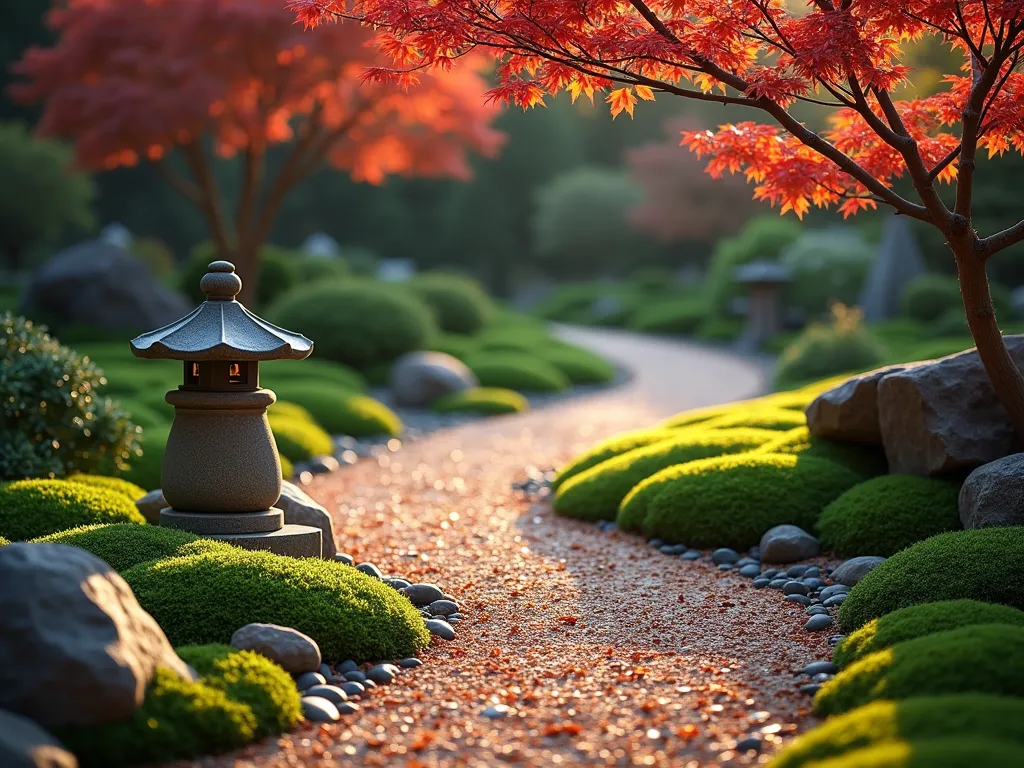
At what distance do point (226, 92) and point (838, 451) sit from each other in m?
12.5

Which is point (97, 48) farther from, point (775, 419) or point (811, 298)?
point (811, 298)

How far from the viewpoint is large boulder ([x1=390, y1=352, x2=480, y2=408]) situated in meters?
16.1

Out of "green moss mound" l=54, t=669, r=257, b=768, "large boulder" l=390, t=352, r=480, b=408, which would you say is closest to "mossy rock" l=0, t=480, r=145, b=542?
"green moss mound" l=54, t=669, r=257, b=768

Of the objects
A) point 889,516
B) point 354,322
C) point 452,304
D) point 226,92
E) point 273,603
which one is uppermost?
point 226,92

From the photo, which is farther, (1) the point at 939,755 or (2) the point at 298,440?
(2) the point at 298,440

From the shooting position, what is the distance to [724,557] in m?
7.07

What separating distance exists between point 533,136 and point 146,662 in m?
43.0

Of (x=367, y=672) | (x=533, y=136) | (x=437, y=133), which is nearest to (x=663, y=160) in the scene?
(x=533, y=136)

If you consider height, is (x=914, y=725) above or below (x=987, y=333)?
below

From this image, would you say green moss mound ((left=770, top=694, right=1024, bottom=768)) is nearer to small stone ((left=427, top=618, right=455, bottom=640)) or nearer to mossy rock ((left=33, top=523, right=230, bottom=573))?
small stone ((left=427, top=618, right=455, bottom=640))

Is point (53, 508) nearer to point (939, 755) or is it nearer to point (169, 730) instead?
point (169, 730)

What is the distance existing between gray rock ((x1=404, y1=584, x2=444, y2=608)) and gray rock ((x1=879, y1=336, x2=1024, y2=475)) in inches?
127

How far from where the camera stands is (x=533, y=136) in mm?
45344

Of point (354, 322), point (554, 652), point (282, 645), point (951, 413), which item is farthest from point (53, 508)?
point (354, 322)
